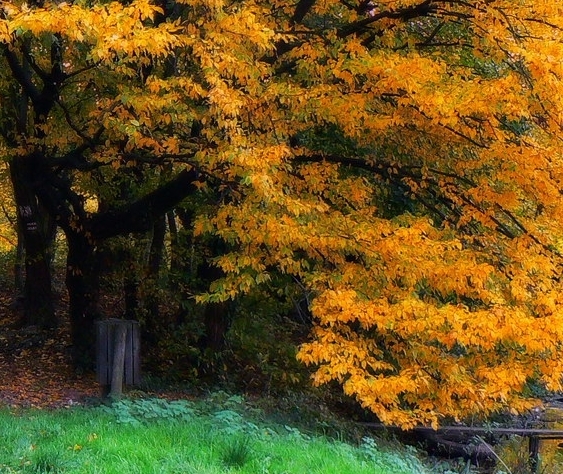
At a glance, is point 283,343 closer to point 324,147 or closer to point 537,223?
point 324,147

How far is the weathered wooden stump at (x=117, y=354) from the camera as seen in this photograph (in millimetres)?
6922

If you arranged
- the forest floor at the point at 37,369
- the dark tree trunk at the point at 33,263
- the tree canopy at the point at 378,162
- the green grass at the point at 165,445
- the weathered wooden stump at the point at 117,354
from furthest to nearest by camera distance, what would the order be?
the dark tree trunk at the point at 33,263
the forest floor at the point at 37,369
the weathered wooden stump at the point at 117,354
the tree canopy at the point at 378,162
the green grass at the point at 165,445

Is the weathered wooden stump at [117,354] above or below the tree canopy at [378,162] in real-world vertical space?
below

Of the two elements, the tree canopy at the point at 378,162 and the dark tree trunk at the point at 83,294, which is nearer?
the tree canopy at the point at 378,162

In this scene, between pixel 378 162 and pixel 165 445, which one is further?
pixel 378 162

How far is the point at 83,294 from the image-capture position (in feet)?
35.8

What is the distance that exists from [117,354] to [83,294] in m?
4.25

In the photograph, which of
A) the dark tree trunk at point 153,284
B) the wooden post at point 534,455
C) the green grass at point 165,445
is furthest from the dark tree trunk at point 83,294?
the wooden post at point 534,455

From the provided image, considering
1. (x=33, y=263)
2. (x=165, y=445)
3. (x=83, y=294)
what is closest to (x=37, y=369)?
(x=83, y=294)

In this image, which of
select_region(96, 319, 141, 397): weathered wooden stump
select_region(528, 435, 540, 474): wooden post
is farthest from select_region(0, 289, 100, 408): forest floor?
select_region(528, 435, 540, 474): wooden post

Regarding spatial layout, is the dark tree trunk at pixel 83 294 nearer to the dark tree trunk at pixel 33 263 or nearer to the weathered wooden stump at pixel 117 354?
the dark tree trunk at pixel 33 263

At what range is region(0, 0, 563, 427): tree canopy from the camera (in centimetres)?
618

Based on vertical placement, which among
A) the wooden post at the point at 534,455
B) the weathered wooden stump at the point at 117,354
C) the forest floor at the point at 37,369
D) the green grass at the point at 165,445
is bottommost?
the wooden post at the point at 534,455

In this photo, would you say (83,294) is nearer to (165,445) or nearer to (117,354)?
(117,354)
